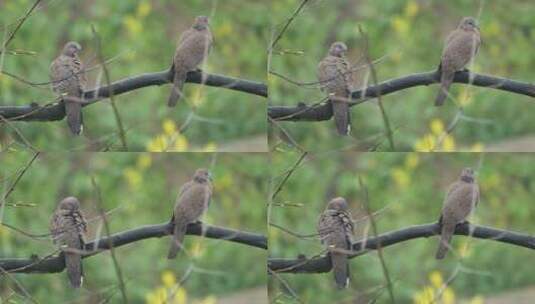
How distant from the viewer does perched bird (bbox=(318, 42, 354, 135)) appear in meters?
4.05

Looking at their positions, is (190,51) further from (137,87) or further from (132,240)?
(132,240)

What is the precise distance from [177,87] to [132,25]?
0.84 ft

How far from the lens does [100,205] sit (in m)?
4.00

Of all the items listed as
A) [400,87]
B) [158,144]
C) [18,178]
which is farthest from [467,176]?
[18,178]

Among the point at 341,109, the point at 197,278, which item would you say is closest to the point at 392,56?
the point at 341,109

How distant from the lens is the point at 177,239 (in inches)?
163

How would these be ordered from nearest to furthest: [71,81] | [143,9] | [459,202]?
[459,202] → [71,81] → [143,9]

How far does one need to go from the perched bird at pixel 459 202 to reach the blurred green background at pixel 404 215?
68 millimetres

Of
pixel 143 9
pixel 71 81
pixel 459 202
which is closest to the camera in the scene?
pixel 459 202

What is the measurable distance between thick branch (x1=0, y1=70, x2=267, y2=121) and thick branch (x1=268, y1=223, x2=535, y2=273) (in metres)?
0.53

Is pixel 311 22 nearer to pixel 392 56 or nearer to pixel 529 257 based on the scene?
pixel 392 56

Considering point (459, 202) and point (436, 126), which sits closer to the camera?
point (459, 202)

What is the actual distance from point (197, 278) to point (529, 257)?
3.42 ft

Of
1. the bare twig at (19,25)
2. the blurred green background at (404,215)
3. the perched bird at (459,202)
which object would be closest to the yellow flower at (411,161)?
the blurred green background at (404,215)
